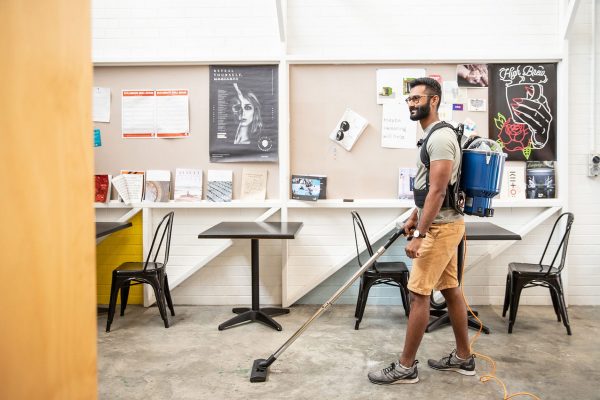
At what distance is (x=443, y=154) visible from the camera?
245 centimetres

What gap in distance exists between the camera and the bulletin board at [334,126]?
4.17 m

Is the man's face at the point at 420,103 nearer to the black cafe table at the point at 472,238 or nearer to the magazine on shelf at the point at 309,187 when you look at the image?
the black cafe table at the point at 472,238

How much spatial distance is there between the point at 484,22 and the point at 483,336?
266cm

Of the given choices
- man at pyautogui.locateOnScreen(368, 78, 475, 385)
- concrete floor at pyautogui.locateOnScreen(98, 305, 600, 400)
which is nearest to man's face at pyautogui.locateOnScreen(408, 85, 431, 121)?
man at pyautogui.locateOnScreen(368, 78, 475, 385)

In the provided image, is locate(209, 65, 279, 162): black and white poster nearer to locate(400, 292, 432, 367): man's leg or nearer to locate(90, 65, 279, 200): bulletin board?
locate(90, 65, 279, 200): bulletin board

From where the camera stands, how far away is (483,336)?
11.3 ft

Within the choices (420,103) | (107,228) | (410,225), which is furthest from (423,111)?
(107,228)

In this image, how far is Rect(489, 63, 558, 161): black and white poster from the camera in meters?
4.13

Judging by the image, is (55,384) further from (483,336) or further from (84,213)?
(483,336)

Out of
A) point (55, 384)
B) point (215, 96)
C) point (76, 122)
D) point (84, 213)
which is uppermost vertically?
point (215, 96)

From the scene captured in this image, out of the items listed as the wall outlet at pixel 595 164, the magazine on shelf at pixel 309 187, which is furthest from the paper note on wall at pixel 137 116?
the wall outlet at pixel 595 164

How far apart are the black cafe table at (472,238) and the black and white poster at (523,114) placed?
33.3 inches

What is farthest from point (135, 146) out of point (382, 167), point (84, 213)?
point (84, 213)

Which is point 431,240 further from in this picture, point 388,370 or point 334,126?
point 334,126
